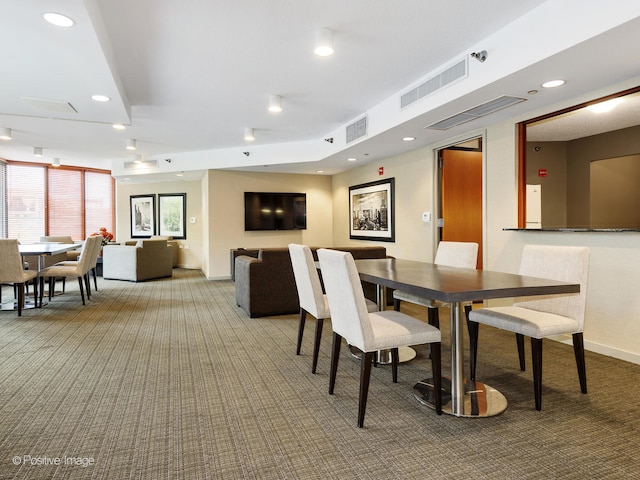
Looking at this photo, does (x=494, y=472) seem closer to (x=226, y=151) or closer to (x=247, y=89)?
(x=247, y=89)

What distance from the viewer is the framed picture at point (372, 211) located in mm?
6652

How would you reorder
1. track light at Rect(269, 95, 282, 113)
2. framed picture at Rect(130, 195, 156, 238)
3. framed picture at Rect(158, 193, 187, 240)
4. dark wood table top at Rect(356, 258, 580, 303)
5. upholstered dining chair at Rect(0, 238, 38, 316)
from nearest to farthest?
dark wood table top at Rect(356, 258, 580, 303)
track light at Rect(269, 95, 282, 113)
upholstered dining chair at Rect(0, 238, 38, 316)
framed picture at Rect(158, 193, 187, 240)
framed picture at Rect(130, 195, 156, 238)

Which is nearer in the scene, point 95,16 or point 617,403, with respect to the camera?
point 617,403

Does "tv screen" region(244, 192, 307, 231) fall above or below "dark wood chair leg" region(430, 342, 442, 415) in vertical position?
above

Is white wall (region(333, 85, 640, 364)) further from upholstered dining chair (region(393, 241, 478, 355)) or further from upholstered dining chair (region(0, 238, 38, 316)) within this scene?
upholstered dining chair (region(0, 238, 38, 316))

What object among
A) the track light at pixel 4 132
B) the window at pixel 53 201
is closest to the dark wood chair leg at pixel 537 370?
the track light at pixel 4 132

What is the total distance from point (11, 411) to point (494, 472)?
8.78 feet

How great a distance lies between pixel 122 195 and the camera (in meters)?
10.2

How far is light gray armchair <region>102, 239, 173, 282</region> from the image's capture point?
25.2 feet

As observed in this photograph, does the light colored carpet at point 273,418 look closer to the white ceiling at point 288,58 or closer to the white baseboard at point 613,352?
the white baseboard at point 613,352

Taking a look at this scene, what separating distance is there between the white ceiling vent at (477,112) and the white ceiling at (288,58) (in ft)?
0.50

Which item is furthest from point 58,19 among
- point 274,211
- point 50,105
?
point 274,211

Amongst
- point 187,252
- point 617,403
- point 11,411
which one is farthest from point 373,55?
point 187,252

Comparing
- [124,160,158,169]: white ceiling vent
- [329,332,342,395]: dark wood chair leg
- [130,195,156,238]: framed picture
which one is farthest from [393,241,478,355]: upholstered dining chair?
[130,195,156,238]: framed picture
